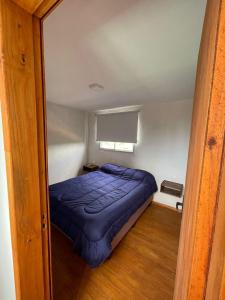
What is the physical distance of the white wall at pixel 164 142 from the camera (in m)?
2.79

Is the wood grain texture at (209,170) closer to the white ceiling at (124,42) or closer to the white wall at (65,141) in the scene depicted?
the white ceiling at (124,42)

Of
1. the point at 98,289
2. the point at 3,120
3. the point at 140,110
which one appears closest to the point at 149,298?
the point at 98,289

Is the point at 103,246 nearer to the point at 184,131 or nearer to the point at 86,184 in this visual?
the point at 86,184

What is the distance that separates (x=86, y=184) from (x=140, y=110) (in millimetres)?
2142

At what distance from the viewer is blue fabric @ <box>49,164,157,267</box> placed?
1.50 meters

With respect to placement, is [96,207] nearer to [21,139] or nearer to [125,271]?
[125,271]

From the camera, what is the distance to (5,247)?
72 centimetres

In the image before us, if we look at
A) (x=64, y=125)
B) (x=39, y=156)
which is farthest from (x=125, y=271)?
(x=64, y=125)

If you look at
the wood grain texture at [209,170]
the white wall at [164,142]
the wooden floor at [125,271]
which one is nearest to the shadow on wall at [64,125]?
the white wall at [164,142]

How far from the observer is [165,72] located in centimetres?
164

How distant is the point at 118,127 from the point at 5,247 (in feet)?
10.6

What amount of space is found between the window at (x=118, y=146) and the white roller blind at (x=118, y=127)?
144 mm

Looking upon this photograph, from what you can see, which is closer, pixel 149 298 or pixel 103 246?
pixel 149 298

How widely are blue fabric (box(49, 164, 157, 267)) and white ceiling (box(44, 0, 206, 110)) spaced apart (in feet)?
5.78
